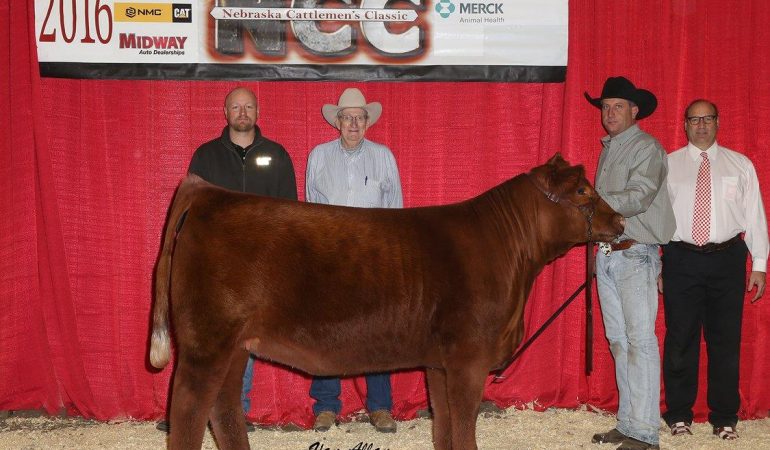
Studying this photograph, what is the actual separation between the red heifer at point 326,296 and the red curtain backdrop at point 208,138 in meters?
1.79

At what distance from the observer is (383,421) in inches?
218

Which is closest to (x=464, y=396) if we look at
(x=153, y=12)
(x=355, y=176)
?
(x=355, y=176)

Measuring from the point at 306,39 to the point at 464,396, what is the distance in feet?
9.99

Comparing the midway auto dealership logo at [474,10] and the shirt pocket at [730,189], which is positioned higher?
the midway auto dealership logo at [474,10]

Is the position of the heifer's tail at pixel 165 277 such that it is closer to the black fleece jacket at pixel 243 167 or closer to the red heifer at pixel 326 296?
the red heifer at pixel 326 296

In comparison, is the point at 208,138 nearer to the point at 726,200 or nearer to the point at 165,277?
the point at 165,277

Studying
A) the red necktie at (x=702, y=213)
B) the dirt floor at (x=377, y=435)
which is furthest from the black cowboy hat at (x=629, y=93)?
the dirt floor at (x=377, y=435)

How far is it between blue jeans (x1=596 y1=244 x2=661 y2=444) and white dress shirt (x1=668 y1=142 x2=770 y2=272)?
556 millimetres

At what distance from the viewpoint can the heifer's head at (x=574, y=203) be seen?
4215 millimetres

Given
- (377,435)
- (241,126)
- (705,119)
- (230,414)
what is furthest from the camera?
(377,435)

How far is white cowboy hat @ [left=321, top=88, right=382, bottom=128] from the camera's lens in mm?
5273

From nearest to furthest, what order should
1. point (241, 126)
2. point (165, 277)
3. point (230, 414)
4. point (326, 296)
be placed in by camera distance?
point (326, 296) → point (165, 277) → point (230, 414) → point (241, 126)

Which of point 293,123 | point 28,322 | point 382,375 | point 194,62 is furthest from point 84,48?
point 382,375

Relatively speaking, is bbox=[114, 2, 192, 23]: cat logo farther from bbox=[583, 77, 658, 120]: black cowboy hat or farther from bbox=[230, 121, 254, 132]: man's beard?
bbox=[583, 77, 658, 120]: black cowboy hat
